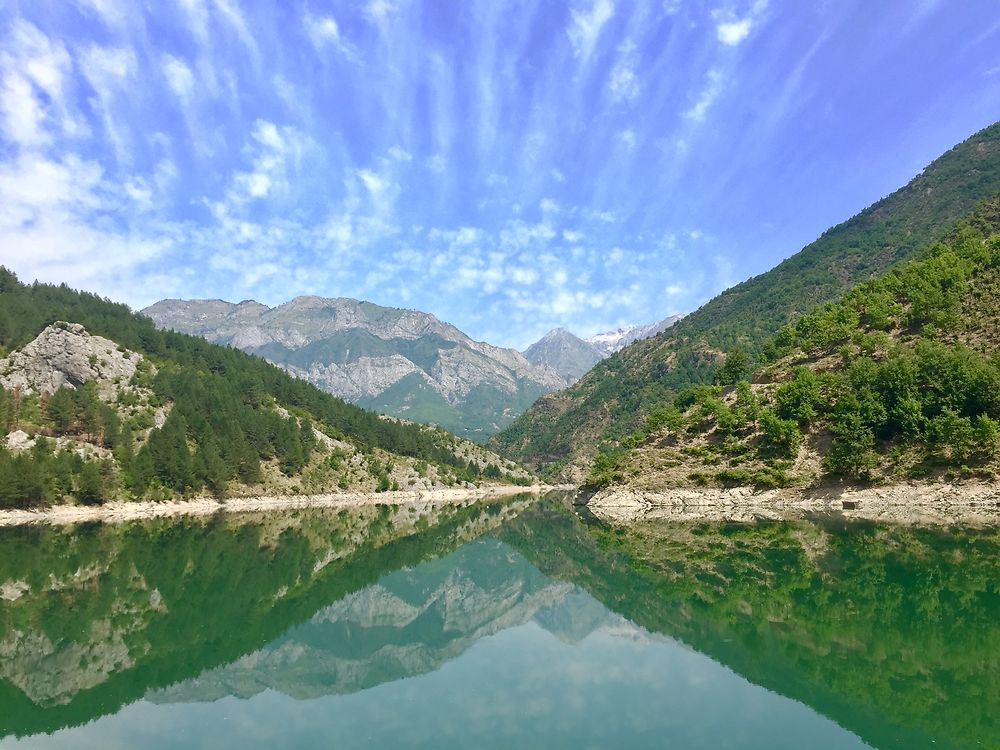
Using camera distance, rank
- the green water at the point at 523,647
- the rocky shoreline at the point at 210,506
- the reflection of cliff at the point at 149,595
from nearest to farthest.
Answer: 1. the green water at the point at 523,647
2. the reflection of cliff at the point at 149,595
3. the rocky shoreline at the point at 210,506

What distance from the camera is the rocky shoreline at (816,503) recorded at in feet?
170

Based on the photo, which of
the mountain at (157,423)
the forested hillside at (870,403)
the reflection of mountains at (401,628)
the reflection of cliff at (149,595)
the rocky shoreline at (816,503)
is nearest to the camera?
the reflection of cliff at (149,595)

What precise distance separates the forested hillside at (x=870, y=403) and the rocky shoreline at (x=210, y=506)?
158ft

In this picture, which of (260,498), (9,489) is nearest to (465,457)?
(260,498)

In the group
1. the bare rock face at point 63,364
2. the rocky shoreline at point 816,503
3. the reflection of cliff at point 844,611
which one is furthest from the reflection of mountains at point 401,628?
the bare rock face at point 63,364

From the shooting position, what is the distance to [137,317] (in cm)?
15462

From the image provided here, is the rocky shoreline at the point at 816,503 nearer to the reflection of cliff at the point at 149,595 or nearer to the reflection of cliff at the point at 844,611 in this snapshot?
the reflection of cliff at the point at 844,611

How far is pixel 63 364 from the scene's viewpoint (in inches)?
4003

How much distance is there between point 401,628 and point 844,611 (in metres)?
20.4

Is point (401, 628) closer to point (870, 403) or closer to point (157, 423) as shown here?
point (870, 403)

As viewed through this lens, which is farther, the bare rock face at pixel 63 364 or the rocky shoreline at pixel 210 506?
the bare rock face at pixel 63 364

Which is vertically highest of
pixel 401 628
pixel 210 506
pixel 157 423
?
pixel 157 423

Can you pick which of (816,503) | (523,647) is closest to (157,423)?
(523,647)

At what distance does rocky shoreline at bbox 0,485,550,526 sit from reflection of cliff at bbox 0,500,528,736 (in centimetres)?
893
